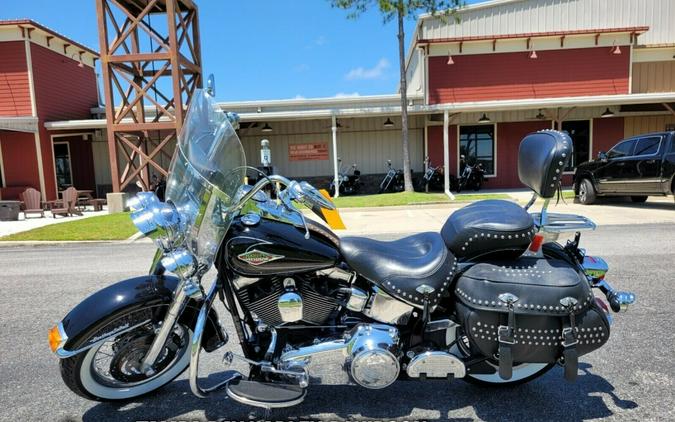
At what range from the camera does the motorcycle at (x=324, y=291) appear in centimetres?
198

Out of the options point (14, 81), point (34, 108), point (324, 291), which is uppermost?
point (14, 81)

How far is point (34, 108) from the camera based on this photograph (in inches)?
569

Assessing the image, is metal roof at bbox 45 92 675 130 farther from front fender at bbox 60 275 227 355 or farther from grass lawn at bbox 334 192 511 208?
front fender at bbox 60 275 227 355

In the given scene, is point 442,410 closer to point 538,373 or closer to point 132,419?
point 538,373

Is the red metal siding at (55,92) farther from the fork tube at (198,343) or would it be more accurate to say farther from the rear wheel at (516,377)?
the rear wheel at (516,377)

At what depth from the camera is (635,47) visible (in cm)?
1579

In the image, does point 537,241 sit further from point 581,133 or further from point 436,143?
point 581,133

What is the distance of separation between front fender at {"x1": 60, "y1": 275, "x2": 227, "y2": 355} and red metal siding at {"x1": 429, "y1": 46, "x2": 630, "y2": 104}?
1496 centimetres

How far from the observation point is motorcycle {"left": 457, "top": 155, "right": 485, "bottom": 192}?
51.3 feet

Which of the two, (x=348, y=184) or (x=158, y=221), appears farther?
(x=348, y=184)

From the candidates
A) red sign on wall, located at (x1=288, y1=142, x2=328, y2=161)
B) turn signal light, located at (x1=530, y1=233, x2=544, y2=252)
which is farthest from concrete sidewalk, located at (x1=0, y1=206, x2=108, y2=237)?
turn signal light, located at (x1=530, y1=233, x2=544, y2=252)

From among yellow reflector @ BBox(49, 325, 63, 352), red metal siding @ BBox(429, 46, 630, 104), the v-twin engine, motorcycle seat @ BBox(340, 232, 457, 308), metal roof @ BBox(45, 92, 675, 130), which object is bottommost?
the v-twin engine

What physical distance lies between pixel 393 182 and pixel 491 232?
14288 millimetres

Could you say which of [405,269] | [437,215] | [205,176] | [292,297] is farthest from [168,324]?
[437,215]
